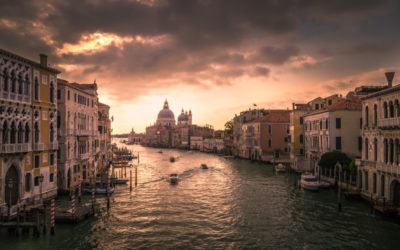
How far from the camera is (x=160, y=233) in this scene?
72.8ft

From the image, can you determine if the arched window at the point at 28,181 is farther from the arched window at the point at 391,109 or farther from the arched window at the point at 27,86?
the arched window at the point at 391,109

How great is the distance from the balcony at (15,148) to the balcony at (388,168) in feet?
81.6

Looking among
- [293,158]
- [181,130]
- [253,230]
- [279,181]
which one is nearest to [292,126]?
[293,158]

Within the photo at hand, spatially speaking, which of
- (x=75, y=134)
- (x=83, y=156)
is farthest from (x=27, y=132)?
(x=83, y=156)

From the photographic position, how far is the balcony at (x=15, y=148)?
22638mm

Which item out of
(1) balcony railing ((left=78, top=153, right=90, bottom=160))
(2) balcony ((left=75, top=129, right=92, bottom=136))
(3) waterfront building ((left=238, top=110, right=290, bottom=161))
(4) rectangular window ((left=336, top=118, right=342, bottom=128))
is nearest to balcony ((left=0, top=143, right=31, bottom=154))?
(2) balcony ((left=75, top=129, right=92, bottom=136))

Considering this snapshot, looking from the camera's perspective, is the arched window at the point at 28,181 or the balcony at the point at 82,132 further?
the balcony at the point at 82,132

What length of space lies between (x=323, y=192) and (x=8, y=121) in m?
27.9

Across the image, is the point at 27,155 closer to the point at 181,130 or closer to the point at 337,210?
the point at 337,210

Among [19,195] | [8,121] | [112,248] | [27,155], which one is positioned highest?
[8,121]

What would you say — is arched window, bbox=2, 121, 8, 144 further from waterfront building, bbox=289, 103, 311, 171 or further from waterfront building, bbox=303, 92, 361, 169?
waterfront building, bbox=289, 103, 311, 171

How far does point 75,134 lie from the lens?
36.5m

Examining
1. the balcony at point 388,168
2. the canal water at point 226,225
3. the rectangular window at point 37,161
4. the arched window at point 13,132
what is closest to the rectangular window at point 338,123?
the canal water at point 226,225

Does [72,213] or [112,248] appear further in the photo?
[72,213]
